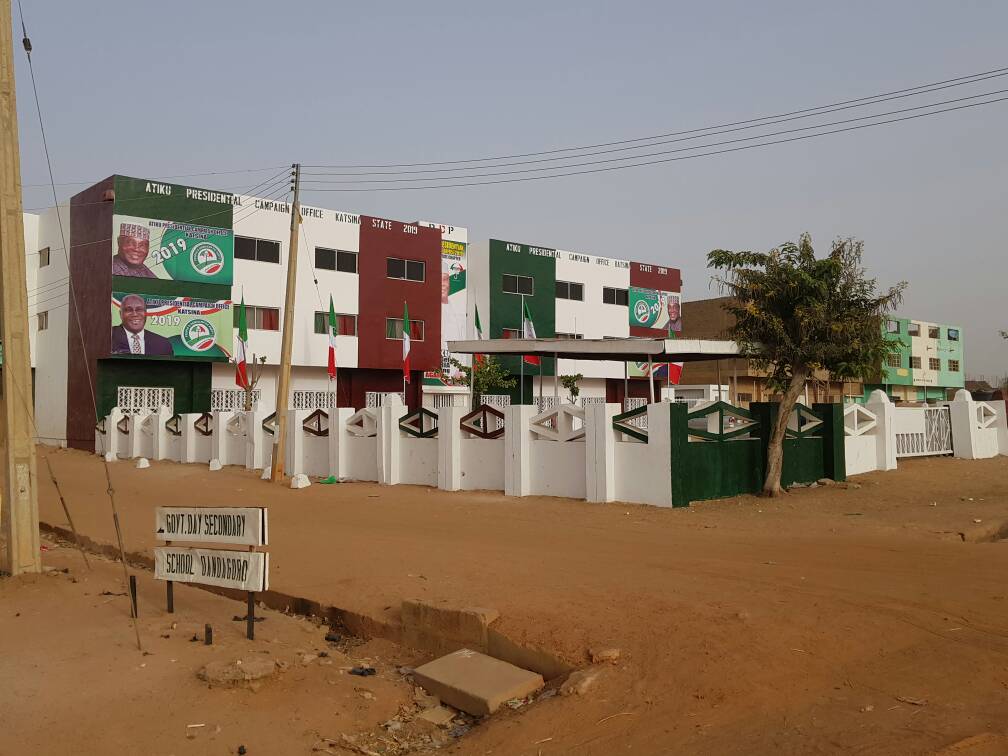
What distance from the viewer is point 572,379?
42156 millimetres

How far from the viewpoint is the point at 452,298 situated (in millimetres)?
40688

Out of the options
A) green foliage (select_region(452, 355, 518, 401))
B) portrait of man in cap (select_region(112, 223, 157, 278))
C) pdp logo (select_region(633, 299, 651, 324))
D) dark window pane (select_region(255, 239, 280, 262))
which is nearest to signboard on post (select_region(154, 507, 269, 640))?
portrait of man in cap (select_region(112, 223, 157, 278))

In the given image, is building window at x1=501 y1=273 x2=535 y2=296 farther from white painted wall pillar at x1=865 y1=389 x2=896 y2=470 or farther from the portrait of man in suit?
white painted wall pillar at x1=865 y1=389 x2=896 y2=470

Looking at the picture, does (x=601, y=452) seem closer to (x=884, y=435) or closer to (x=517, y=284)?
(x=884, y=435)

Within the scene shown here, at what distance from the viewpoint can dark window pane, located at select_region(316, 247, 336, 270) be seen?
116ft

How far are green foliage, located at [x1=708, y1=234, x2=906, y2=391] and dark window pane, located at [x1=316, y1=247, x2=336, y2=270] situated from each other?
23.7m

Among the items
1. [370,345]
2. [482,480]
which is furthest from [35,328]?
[482,480]

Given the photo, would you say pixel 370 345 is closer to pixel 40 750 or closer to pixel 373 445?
pixel 373 445

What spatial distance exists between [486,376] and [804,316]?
Answer: 25.2 m

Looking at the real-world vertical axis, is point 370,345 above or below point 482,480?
above

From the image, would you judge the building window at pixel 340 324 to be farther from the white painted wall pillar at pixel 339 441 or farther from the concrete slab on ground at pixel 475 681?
the concrete slab on ground at pixel 475 681

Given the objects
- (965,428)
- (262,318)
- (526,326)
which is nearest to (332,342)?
(262,318)

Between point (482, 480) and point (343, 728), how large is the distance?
11.3m

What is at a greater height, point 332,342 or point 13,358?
point 332,342
